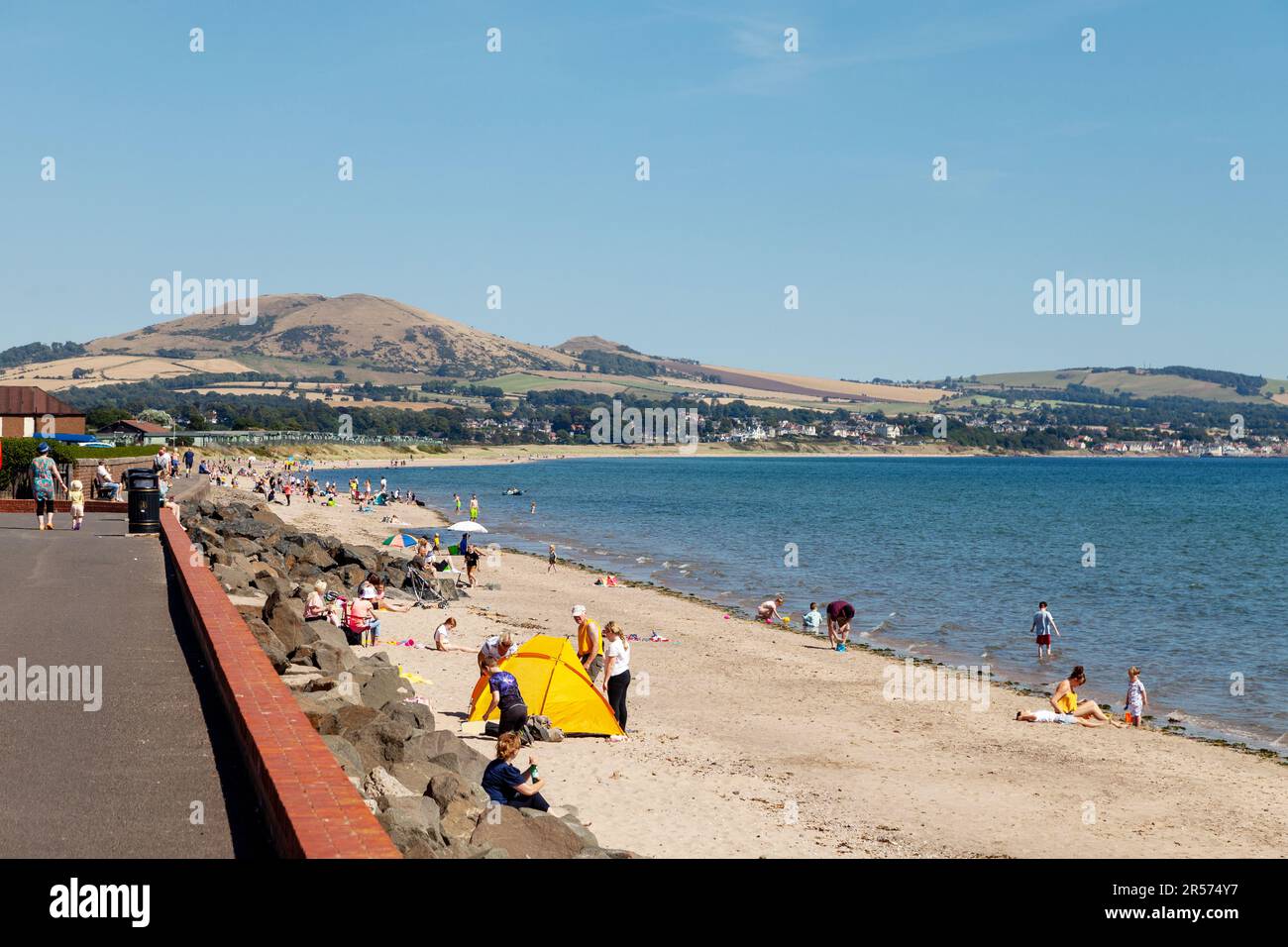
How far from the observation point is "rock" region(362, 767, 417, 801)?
28.6 feet

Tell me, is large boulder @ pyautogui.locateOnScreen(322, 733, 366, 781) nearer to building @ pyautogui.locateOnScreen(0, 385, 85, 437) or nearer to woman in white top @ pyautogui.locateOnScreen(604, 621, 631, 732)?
woman in white top @ pyautogui.locateOnScreen(604, 621, 631, 732)

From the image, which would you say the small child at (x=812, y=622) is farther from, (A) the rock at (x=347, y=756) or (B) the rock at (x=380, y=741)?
(A) the rock at (x=347, y=756)

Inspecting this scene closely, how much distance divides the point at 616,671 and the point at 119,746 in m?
8.19

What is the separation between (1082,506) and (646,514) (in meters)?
39.0

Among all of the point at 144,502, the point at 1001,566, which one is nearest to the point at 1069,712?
the point at 144,502

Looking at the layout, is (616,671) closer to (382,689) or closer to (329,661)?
(382,689)

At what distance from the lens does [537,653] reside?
16109mm

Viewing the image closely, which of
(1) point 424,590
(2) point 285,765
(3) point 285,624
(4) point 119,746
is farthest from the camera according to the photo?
(1) point 424,590

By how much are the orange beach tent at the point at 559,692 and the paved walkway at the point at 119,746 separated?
4194 mm

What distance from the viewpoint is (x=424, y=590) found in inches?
1152

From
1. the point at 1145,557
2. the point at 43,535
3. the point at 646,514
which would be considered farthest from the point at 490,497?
the point at 43,535

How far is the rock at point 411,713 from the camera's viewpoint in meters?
12.7

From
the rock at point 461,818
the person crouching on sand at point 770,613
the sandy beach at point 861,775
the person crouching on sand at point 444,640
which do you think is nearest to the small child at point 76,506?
the sandy beach at point 861,775

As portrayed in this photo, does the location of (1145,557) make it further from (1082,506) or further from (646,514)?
(1082,506)
